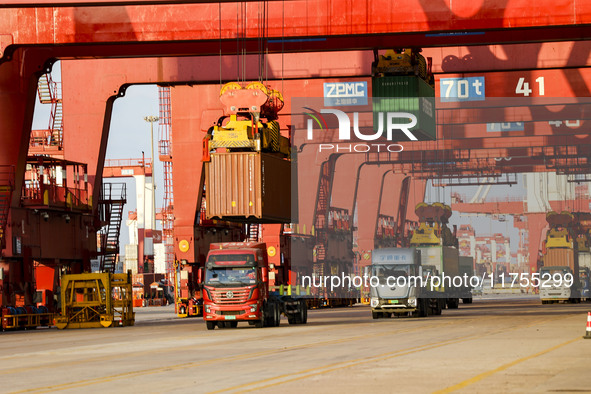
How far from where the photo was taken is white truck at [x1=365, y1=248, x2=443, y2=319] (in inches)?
1563

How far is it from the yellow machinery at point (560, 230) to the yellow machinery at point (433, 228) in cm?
981

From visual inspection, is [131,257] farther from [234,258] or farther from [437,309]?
[234,258]

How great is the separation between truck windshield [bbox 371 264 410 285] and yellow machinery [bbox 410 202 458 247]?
999cm

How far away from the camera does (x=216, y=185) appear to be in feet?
117

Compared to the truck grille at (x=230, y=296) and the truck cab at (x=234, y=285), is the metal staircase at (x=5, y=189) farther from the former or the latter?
the truck grille at (x=230, y=296)

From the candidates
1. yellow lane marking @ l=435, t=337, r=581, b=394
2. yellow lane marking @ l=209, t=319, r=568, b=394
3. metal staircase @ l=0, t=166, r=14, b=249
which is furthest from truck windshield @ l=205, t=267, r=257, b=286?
yellow lane marking @ l=435, t=337, r=581, b=394

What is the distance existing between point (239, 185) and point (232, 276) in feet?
12.2

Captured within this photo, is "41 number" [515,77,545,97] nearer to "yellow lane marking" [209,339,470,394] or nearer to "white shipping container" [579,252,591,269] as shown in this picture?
"yellow lane marking" [209,339,470,394]

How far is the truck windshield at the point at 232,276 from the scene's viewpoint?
109 feet

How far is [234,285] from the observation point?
109ft

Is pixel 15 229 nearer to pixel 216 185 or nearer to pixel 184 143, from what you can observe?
pixel 216 185

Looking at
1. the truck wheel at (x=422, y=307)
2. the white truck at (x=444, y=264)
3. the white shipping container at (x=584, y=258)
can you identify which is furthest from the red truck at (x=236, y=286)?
the white shipping container at (x=584, y=258)

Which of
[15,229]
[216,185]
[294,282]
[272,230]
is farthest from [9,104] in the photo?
[294,282]

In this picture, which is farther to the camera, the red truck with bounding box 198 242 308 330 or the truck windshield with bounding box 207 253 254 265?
the truck windshield with bounding box 207 253 254 265
